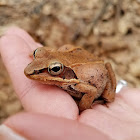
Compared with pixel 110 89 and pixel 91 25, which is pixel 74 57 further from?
pixel 91 25

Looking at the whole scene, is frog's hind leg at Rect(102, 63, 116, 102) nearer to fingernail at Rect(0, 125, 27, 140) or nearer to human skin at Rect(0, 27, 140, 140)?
human skin at Rect(0, 27, 140, 140)

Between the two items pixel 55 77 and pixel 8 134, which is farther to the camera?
pixel 55 77

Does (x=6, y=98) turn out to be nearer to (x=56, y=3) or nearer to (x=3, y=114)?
(x=3, y=114)

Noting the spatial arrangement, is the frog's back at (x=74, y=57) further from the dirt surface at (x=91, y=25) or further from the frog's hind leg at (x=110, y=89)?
the dirt surface at (x=91, y=25)

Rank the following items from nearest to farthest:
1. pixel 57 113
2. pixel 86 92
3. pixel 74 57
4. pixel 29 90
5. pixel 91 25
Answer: pixel 57 113
pixel 29 90
pixel 86 92
pixel 74 57
pixel 91 25

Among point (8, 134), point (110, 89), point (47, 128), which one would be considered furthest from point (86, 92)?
point (8, 134)

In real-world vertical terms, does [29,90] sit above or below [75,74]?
below

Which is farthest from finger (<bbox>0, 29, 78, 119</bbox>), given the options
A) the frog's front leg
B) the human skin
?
the frog's front leg

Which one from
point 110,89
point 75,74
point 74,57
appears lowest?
point 110,89
